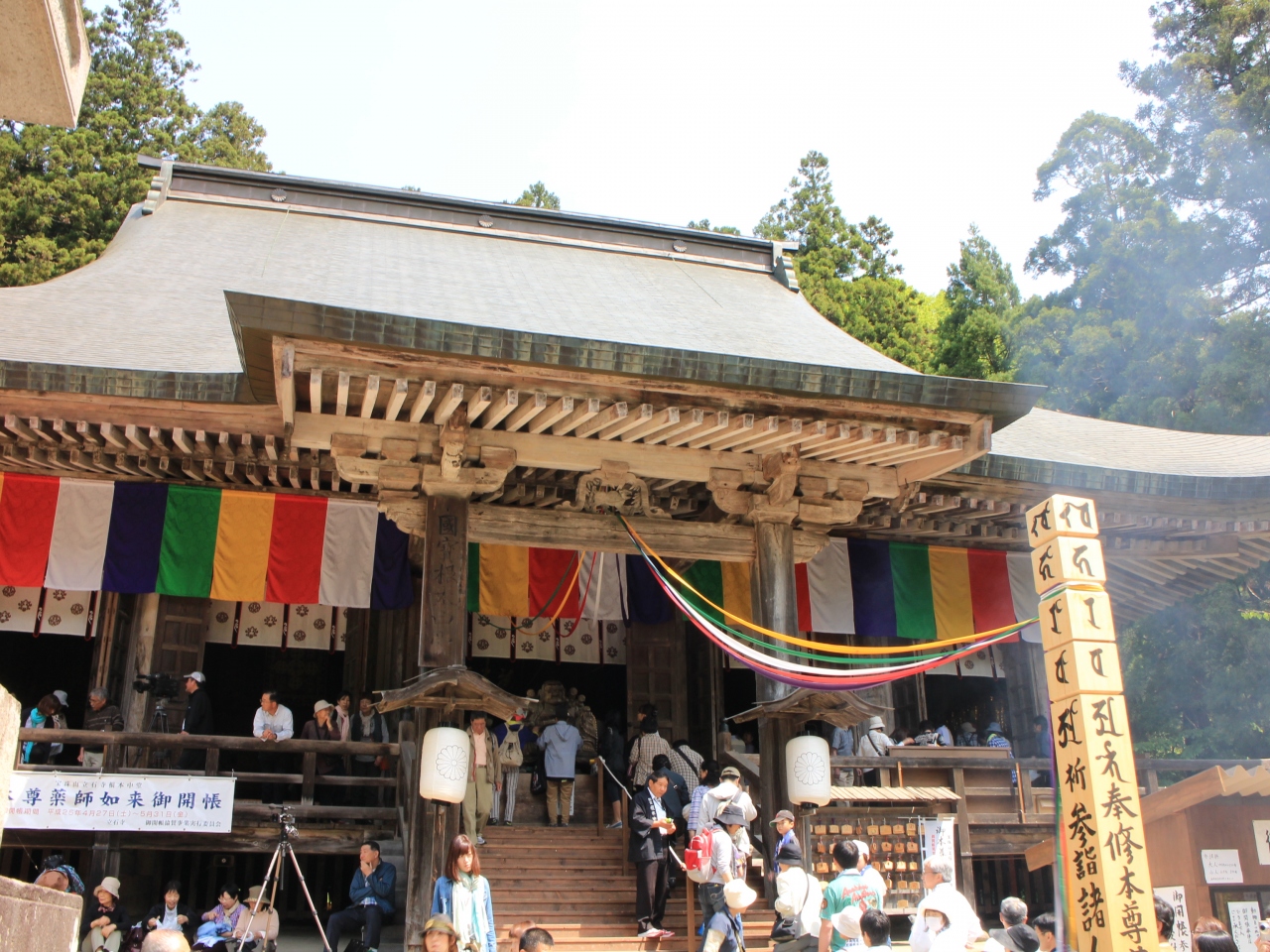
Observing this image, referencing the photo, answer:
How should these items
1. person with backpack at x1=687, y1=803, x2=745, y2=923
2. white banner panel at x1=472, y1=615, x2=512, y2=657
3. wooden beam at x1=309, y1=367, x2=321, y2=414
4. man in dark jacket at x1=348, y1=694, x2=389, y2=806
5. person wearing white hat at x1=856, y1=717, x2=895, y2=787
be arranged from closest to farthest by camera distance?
person with backpack at x1=687, y1=803, x2=745, y2=923 → wooden beam at x1=309, y1=367, x2=321, y2=414 → man in dark jacket at x1=348, y1=694, x2=389, y2=806 → person wearing white hat at x1=856, y1=717, x2=895, y2=787 → white banner panel at x1=472, y1=615, x2=512, y2=657

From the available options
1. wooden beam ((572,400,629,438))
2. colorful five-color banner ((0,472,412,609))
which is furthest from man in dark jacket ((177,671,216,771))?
wooden beam ((572,400,629,438))

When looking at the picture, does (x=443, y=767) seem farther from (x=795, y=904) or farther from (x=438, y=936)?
(x=438, y=936)

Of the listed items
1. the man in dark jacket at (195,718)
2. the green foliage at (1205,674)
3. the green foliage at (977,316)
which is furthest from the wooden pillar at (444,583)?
the green foliage at (977,316)

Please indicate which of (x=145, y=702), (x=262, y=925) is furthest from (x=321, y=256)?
(x=262, y=925)

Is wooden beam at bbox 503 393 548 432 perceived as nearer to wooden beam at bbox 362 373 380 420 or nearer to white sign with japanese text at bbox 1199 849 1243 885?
wooden beam at bbox 362 373 380 420

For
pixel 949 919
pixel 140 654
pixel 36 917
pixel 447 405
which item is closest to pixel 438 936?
pixel 36 917

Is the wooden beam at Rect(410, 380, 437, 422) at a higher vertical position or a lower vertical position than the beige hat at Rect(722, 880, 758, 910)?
higher

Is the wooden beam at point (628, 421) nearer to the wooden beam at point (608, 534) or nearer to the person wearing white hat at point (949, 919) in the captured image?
the wooden beam at point (608, 534)

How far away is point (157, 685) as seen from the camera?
34.0 ft

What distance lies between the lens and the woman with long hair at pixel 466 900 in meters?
6.82

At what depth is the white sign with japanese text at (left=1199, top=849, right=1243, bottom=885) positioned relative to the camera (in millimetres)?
8109

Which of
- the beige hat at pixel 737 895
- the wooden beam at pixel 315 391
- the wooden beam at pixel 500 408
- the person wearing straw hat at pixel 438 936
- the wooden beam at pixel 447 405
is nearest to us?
the person wearing straw hat at pixel 438 936

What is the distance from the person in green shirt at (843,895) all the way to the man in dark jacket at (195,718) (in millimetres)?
5672

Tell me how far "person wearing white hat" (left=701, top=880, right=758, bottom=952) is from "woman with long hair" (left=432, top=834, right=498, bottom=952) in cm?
142
